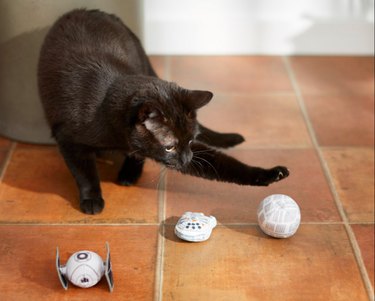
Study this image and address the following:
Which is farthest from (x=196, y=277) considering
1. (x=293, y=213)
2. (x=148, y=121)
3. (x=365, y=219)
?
(x=365, y=219)

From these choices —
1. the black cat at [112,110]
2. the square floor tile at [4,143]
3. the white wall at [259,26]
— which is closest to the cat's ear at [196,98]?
the black cat at [112,110]

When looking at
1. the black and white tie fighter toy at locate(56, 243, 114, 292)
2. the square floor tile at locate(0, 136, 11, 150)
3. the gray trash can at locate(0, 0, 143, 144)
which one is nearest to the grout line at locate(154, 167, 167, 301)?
the black and white tie fighter toy at locate(56, 243, 114, 292)

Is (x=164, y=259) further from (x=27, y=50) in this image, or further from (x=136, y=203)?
(x=27, y=50)

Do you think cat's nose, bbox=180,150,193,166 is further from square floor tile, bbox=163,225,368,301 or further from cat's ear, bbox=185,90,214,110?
square floor tile, bbox=163,225,368,301

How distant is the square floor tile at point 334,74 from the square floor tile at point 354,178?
1.53 feet

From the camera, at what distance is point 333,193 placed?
205 centimetres

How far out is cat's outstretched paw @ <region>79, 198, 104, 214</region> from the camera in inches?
75.8

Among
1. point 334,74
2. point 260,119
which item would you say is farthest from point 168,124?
point 334,74

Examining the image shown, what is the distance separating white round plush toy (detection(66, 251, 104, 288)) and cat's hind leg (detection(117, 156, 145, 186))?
1.60 ft

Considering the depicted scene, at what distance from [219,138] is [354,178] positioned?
1.55ft

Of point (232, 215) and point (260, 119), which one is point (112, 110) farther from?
point (260, 119)

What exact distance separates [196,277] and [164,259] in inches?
4.5

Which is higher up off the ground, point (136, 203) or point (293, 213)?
point (293, 213)

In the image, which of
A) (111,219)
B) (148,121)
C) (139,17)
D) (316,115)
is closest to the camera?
(148,121)
